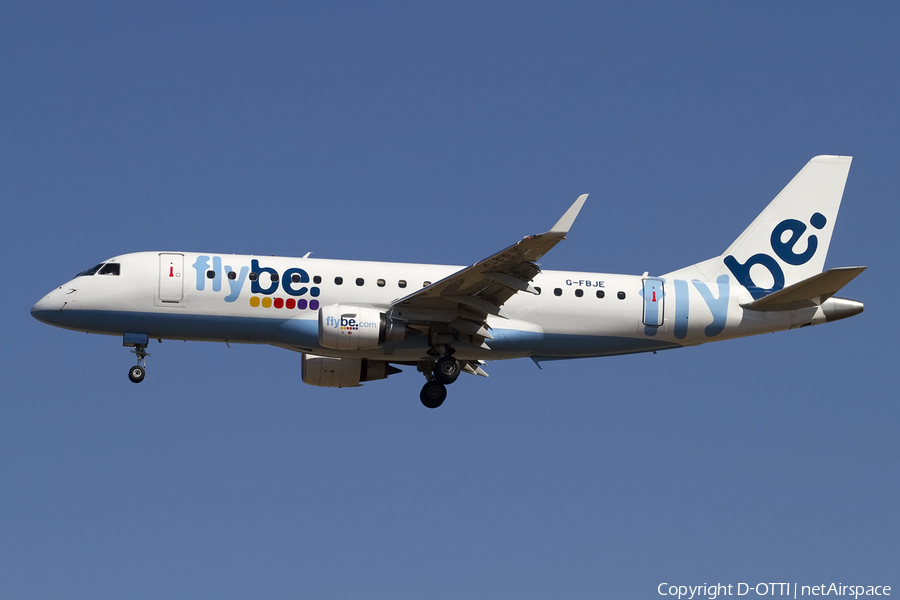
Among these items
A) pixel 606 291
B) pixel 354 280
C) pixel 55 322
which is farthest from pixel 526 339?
pixel 55 322

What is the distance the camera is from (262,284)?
35188 millimetres

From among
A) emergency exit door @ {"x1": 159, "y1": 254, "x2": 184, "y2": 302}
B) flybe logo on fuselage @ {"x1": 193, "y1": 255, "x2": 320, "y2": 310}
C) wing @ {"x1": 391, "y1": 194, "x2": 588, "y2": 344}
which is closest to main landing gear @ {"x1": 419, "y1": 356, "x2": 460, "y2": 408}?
wing @ {"x1": 391, "y1": 194, "x2": 588, "y2": 344}

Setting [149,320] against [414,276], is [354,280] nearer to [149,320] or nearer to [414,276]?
[414,276]

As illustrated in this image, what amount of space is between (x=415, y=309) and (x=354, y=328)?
2216 millimetres

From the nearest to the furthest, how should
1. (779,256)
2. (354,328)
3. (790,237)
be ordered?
(354,328) < (779,256) < (790,237)

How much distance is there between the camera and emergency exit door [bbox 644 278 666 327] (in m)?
37.0

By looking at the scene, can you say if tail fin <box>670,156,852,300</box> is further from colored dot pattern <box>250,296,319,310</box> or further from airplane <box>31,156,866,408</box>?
colored dot pattern <box>250,296,319,310</box>

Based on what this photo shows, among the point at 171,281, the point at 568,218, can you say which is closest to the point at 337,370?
the point at 171,281

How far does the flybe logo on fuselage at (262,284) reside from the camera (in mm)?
35094

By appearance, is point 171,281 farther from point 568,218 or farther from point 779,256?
point 779,256

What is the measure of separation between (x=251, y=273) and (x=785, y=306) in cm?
1759

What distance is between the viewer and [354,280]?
35.6 m

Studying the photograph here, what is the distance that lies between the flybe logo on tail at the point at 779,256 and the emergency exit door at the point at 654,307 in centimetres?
356

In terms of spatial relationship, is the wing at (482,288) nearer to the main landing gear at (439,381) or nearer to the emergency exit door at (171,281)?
the main landing gear at (439,381)
